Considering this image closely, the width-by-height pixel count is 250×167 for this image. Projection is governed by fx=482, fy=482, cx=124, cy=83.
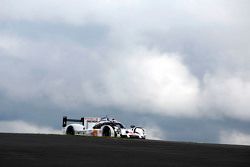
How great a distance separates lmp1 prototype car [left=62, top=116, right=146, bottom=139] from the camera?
2802 cm

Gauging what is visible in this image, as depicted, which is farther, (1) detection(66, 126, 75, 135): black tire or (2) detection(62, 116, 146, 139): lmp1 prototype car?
(1) detection(66, 126, 75, 135): black tire

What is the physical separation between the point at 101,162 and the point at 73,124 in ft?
68.7

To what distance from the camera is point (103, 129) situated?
28.5 metres

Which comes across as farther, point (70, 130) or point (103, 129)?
point (70, 130)

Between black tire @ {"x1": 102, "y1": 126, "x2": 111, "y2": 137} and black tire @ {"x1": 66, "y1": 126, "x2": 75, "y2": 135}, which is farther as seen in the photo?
black tire @ {"x1": 66, "y1": 126, "x2": 75, "y2": 135}

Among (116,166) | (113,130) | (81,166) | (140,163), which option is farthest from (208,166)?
(113,130)

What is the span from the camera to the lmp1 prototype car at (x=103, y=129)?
91.9 feet

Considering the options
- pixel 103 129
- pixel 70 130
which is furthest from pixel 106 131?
pixel 70 130

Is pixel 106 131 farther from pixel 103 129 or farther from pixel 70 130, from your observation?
pixel 70 130

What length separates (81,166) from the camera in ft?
29.6

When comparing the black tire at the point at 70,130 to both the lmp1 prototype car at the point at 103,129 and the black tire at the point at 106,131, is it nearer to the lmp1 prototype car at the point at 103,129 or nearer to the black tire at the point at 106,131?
the lmp1 prototype car at the point at 103,129

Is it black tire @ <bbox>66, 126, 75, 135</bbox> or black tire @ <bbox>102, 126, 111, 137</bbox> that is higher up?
black tire @ <bbox>66, 126, 75, 135</bbox>

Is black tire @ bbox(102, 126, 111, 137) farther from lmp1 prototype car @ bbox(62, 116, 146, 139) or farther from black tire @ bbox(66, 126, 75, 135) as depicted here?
black tire @ bbox(66, 126, 75, 135)

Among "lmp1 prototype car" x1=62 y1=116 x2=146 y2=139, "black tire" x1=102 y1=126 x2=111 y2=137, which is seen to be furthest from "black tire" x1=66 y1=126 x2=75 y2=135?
"black tire" x1=102 y1=126 x2=111 y2=137
